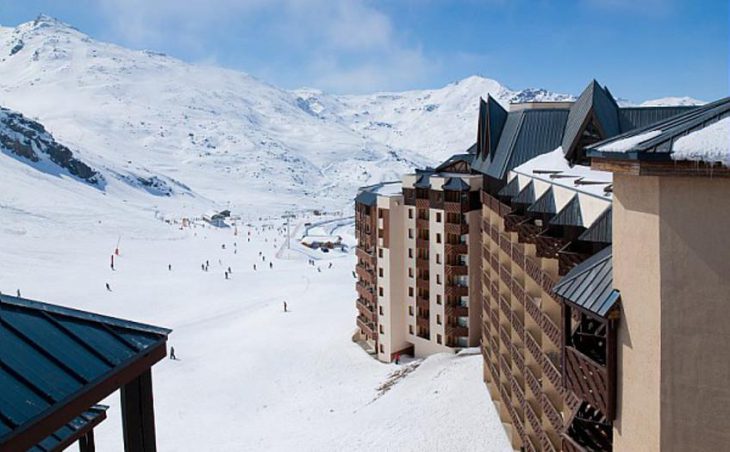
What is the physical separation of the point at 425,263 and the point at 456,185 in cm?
701

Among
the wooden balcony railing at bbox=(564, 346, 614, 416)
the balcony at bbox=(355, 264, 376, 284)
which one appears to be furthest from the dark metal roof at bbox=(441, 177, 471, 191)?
the wooden balcony railing at bbox=(564, 346, 614, 416)

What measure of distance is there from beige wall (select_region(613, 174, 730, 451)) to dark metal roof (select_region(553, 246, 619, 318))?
2.28ft

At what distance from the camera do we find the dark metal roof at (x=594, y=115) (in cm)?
2837

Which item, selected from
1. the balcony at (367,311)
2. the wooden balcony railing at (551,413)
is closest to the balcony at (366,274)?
the balcony at (367,311)

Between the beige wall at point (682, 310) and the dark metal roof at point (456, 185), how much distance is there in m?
35.9

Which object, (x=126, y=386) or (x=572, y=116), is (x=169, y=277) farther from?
(x=126, y=386)

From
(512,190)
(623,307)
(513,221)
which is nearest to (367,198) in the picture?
(512,190)

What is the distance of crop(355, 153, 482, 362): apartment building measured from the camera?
46.2m

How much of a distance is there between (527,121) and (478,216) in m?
13.2

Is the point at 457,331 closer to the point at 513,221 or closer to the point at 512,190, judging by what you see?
the point at 512,190

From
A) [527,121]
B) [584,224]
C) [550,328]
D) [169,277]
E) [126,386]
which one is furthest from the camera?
[169,277]

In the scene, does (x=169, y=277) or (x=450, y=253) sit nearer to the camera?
(x=450, y=253)

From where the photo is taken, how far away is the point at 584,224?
1841 centimetres

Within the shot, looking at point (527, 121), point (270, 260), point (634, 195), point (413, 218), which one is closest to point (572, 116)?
point (527, 121)
